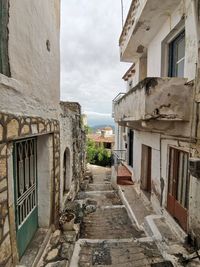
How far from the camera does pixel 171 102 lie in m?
4.15

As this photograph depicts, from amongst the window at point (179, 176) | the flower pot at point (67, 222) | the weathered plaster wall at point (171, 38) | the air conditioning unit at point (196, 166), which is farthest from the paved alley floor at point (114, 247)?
the weathered plaster wall at point (171, 38)

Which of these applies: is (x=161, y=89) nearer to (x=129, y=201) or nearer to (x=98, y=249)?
(x=98, y=249)

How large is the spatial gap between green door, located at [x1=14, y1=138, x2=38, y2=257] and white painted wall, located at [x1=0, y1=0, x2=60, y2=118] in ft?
2.49

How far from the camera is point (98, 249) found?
3982 mm

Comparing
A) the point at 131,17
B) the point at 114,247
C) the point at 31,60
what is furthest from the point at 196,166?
the point at 131,17

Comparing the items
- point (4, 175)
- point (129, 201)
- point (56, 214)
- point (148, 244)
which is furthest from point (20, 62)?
point (129, 201)

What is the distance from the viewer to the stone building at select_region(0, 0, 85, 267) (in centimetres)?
240

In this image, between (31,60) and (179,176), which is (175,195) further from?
(31,60)

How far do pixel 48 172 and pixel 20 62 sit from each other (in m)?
2.48

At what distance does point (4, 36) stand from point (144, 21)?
473cm

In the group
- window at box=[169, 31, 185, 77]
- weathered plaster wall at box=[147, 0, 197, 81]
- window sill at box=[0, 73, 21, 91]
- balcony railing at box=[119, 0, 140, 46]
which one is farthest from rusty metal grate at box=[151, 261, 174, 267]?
balcony railing at box=[119, 0, 140, 46]

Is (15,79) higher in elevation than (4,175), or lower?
higher

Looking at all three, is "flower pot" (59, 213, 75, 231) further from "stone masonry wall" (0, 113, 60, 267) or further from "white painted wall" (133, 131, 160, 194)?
"white painted wall" (133, 131, 160, 194)

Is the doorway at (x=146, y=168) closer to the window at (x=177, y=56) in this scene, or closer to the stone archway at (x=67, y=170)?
the stone archway at (x=67, y=170)
